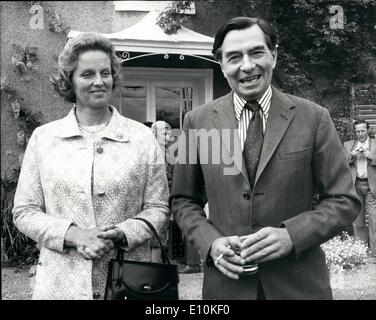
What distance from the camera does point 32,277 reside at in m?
6.18

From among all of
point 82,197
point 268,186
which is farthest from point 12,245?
point 268,186

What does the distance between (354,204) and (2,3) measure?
661 centimetres

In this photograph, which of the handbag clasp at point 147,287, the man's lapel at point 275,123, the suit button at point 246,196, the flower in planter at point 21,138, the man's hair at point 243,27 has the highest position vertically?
the man's hair at point 243,27

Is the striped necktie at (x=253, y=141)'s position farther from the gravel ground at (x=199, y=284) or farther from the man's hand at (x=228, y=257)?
the gravel ground at (x=199, y=284)

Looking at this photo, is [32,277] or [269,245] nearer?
[269,245]

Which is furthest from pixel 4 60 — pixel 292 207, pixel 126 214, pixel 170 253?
pixel 292 207

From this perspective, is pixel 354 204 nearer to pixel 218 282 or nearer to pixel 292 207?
pixel 292 207

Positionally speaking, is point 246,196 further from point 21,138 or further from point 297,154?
point 21,138

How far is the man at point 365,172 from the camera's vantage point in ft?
23.8

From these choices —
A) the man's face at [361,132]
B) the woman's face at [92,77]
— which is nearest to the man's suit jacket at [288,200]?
the woman's face at [92,77]

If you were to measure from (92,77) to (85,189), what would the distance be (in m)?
0.52

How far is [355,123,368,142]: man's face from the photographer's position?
23.9 feet

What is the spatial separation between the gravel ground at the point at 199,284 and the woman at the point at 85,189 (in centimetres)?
269
